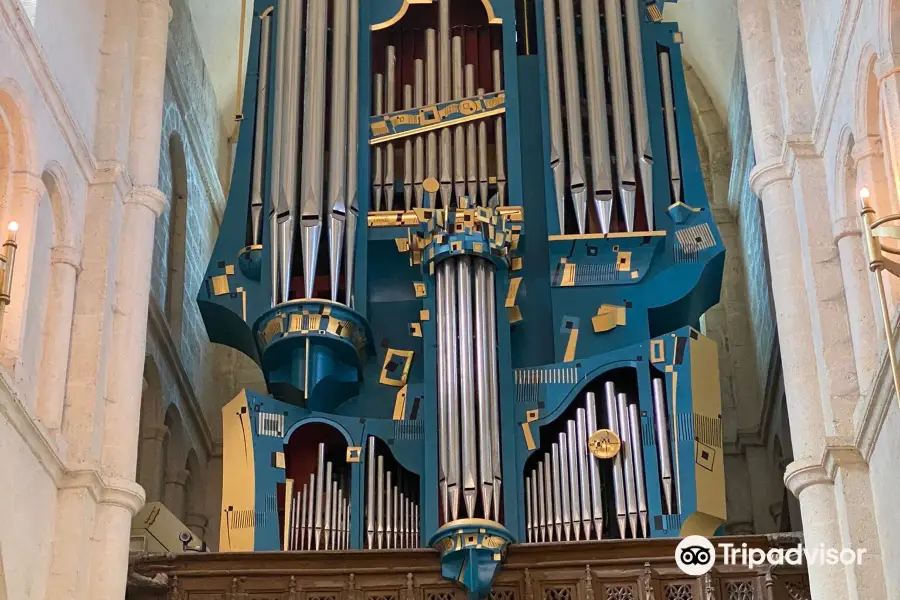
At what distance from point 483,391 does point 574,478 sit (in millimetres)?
1104

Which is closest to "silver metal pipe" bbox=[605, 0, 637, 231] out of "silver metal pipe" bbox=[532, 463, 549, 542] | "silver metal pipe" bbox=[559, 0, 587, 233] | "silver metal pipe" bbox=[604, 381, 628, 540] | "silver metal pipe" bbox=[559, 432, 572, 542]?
"silver metal pipe" bbox=[559, 0, 587, 233]

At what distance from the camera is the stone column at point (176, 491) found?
59.0ft

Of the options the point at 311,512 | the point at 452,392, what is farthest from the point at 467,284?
the point at 311,512

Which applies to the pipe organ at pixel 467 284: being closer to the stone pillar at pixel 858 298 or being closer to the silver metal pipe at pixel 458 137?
the silver metal pipe at pixel 458 137

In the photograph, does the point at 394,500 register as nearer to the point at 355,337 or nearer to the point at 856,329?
the point at 355,337

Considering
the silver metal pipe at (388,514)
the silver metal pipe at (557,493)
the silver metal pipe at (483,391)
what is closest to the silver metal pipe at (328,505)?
the silver metal pipe at (388,514)

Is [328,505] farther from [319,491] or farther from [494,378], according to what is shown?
[494,378]

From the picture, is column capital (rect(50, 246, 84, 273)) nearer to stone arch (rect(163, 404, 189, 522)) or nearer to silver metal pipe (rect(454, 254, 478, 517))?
silver metal pipe (rect(454, 254, 478, 517))

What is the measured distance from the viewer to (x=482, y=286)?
14.8m

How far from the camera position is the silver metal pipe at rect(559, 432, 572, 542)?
13.7 m

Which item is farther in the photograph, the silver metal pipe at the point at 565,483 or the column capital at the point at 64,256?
the silver metal pipe at the point at 565,483

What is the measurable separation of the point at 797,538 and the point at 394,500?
136 inches

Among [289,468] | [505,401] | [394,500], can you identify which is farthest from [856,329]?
[289,468]

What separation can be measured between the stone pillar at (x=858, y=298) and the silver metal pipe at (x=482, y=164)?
4214 mm
